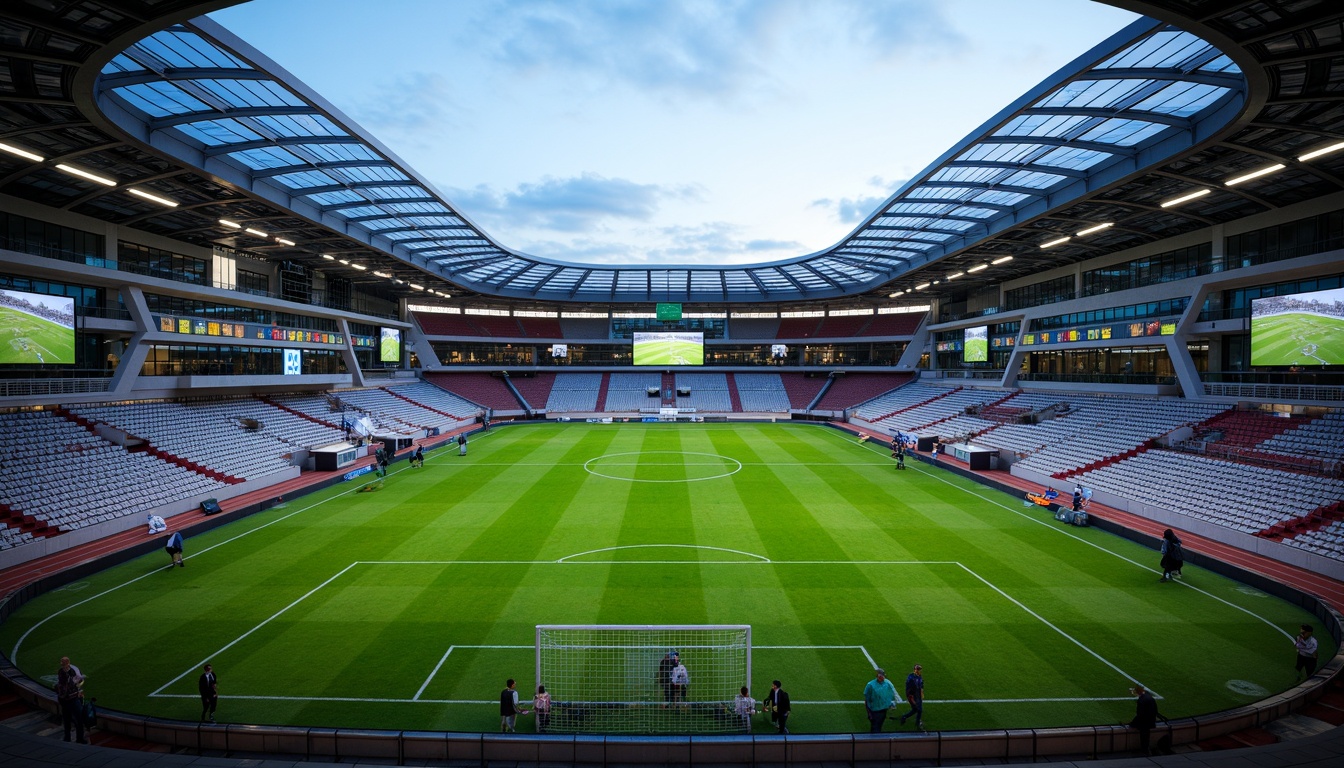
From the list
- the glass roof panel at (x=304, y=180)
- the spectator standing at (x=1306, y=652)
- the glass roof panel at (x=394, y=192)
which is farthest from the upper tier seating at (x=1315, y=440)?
the glass roof panel at (x=304, y=180)

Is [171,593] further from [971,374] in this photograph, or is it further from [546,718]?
[971,374]

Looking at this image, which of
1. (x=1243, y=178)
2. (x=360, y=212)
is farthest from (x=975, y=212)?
(x=360, y=212)

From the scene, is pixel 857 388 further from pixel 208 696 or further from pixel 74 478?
pixel 208 696

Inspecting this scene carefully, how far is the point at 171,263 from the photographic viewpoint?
1281 inches

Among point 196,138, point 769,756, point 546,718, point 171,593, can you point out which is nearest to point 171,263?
point 196,138

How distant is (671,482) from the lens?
29297mm

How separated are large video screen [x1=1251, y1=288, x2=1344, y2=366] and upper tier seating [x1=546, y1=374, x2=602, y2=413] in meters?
52.7

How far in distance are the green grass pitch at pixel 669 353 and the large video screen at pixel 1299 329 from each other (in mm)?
45820

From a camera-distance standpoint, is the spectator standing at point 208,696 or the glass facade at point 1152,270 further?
the glass facade at point 1152,270

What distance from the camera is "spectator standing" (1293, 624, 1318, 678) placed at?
10.7 metres

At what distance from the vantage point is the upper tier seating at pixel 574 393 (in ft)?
211

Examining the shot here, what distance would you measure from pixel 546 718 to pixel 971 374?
53.0 metres

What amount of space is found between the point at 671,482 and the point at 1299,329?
27.7 m

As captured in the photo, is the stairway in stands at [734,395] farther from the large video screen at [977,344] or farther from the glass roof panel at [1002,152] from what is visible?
the glass roof panel at [1002,152]
